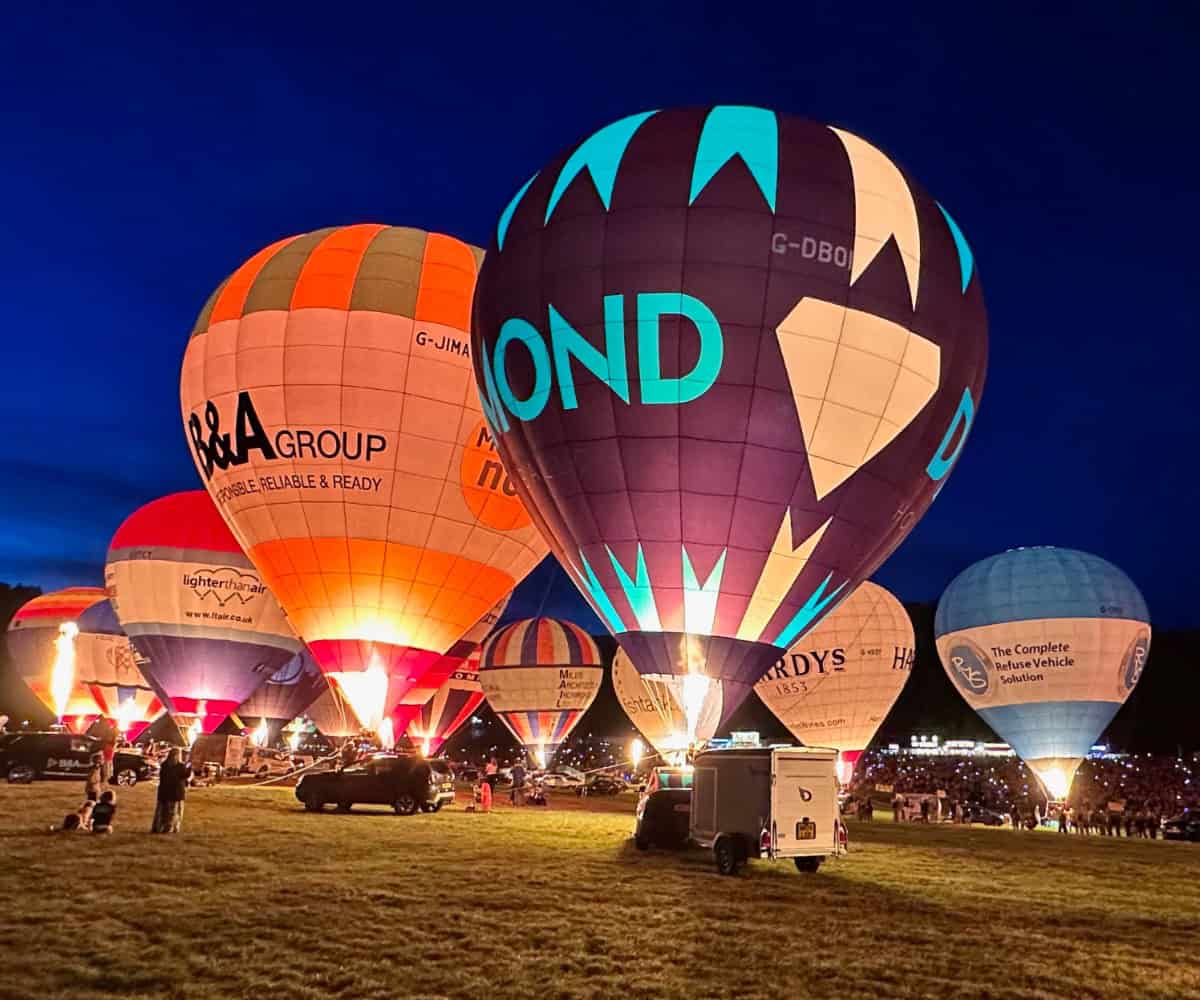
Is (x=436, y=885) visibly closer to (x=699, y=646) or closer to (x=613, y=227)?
(x=699, y=646)

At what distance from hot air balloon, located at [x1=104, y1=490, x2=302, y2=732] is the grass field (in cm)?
1648

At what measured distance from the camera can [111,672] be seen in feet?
152

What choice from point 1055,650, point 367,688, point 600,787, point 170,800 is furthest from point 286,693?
point 170,800

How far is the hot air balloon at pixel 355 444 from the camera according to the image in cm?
2081

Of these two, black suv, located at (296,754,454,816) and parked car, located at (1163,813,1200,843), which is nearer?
black suv, located at (296,754,454,816)

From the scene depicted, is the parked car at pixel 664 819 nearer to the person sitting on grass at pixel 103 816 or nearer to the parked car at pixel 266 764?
the person sitting on grass at pixel 103 816

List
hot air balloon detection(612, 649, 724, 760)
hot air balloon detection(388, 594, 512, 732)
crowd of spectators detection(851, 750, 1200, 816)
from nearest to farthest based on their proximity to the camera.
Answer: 1. hot air balloon detection(612, 649, 724, 760)
2. hot air balloon detection(388, 594, 512, 732)
3. crowd of spectators detection(851, 750, 1200, 816)

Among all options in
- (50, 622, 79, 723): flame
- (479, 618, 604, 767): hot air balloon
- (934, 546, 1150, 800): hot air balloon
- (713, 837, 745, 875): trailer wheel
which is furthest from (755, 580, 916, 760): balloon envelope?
(50, 622, 79, 723): flame

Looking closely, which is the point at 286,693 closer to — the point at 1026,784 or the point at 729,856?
the point at 729,856

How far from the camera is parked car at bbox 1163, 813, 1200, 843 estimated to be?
27006mm

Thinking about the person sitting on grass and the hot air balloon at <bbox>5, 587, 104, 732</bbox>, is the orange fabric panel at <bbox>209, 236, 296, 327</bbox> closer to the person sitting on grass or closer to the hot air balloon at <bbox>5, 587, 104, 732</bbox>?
→ the person sitting on grass

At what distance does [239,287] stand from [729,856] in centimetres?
1621

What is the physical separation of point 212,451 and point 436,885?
14.4 metres

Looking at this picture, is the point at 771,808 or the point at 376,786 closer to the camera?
the point at 771,808
